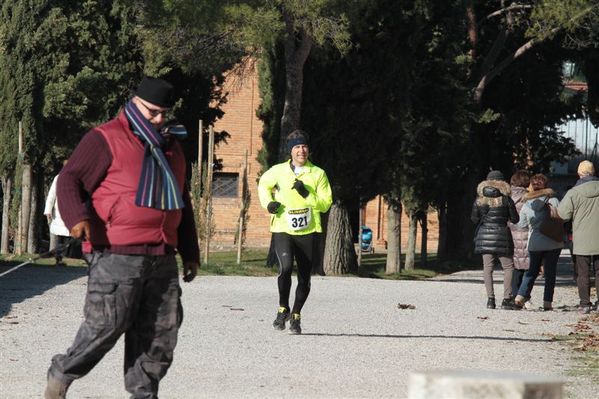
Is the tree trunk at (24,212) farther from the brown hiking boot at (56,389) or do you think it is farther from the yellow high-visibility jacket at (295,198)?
the brown hiking boot at (56,389)

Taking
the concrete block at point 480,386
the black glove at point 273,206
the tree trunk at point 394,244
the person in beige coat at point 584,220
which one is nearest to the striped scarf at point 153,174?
the concrete block at point 480,386

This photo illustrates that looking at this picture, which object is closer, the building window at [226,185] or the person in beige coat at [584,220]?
the person in beige coat at [584,220]

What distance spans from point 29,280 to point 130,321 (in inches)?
501

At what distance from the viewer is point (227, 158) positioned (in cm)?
5338

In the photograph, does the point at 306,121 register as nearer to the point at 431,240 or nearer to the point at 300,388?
the point at 300,388

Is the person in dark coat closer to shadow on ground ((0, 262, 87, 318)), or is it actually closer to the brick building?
shadow on ground ((0, 262, 87, 318))

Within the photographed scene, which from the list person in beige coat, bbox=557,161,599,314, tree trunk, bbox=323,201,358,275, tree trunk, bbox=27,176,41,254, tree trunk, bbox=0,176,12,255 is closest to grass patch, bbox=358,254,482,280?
tree trunk, bbox=323,201,358,275

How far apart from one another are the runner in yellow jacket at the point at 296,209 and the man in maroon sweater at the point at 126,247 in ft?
18.1

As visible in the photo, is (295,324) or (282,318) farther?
(282,318)

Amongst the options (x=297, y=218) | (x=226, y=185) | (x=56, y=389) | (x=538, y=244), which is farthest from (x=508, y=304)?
(x=226, y=185)

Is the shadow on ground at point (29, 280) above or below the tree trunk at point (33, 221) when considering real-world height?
below

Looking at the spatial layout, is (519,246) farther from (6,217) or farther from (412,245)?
(412,245)

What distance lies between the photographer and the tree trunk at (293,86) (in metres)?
26.2

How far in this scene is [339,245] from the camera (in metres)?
28.1
